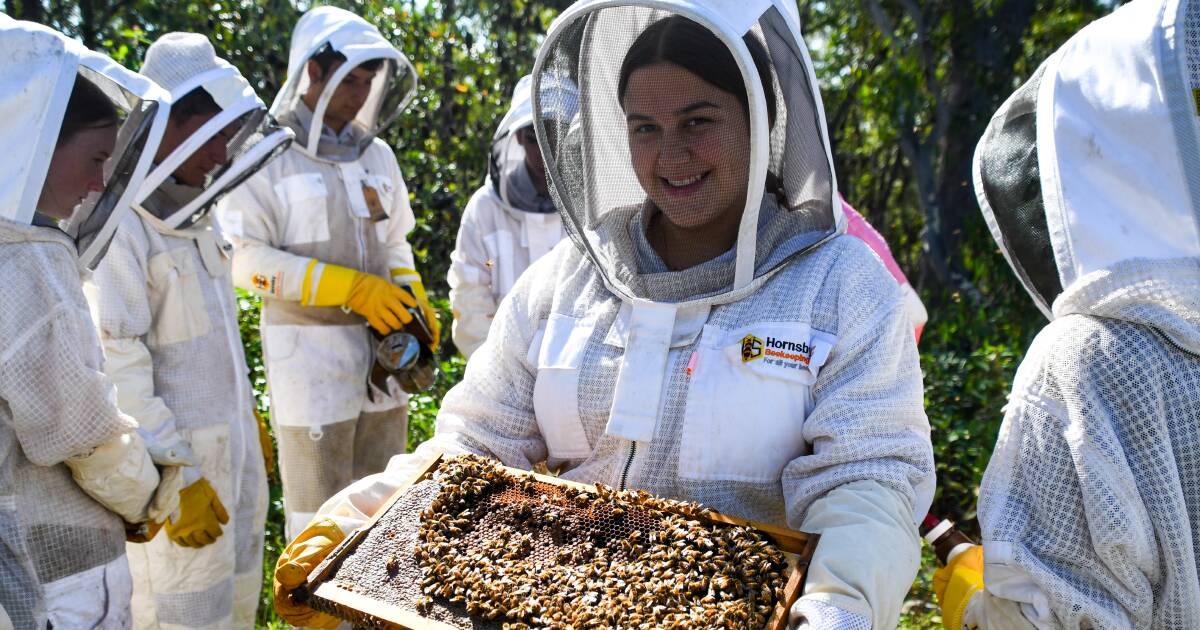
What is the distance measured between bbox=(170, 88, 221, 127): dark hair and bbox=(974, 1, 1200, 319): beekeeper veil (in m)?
2.97

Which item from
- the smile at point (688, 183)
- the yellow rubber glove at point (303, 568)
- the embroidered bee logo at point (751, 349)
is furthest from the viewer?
the smile at point (688, 183)

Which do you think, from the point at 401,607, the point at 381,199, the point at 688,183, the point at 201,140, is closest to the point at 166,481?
the point at 401,607

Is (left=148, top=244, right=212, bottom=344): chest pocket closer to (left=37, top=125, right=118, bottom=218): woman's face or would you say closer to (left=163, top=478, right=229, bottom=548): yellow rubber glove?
(left=163, top=478, right=229, bottom=548): yellow rubber glove

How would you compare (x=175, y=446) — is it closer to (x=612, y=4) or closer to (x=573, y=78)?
(x=573, y=78)

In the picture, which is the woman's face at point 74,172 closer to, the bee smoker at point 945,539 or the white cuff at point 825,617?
the white cuff at point 825,617

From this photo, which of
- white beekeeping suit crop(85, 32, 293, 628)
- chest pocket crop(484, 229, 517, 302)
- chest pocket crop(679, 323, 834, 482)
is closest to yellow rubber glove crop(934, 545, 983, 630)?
chest pocket crop(679, 323, 834, 482)

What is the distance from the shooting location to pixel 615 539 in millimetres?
1920

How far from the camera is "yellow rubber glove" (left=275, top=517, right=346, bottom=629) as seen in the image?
192cm

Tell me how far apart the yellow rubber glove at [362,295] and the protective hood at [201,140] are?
2.11ft

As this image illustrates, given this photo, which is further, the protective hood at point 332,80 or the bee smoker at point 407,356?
the protective hood at point 332,80

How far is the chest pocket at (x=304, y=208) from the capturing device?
14.4 ft

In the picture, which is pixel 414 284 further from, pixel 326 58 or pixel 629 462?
pixel 629 462

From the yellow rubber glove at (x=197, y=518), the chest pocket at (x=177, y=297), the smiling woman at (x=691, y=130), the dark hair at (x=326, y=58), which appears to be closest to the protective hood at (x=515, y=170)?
the dark hair at (x=326, y=58)

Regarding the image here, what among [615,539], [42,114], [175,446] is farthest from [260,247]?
[615,539]
